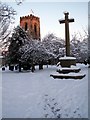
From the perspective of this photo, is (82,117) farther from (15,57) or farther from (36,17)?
(36,17)

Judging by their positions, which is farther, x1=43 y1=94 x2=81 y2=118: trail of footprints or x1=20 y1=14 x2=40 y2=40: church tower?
x1=20 y1=14 x2=40 y2=40: church tower

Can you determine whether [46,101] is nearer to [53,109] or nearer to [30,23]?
[53,109]

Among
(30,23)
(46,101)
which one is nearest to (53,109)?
(46,101)

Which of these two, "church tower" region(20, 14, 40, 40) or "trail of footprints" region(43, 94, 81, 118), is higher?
"church tower" region(20, 14, 40, 40)

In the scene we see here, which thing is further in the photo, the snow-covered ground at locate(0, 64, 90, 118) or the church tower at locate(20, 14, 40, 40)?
the church tower at locate(20, 14, 40, 40)

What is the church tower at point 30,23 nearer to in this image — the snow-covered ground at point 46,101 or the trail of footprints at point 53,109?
the snow-covered ground at point 46,101

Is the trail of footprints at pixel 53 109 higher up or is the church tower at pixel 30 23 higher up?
the church tower at pixel 30 23

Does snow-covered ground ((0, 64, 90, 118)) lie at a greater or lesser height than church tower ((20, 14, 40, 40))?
lesser

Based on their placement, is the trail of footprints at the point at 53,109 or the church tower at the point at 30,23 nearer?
the trail of footprints at the point at 53,109

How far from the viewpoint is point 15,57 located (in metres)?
29.6

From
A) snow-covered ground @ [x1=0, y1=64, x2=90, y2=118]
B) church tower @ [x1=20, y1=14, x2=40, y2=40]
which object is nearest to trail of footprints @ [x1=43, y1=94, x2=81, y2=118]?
snow-covered ground @ [x1=0, y1=64, x2=90, y2=118]

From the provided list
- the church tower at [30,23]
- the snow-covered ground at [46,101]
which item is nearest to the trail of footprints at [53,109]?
the snow-covered ground at [46,101]

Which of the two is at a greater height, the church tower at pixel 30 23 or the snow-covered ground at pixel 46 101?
the church tower at pixel 30 23

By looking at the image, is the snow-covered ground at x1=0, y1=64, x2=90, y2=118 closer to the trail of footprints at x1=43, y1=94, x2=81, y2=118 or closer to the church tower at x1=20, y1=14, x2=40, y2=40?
the trail of footprints at x1=43, y1=94, x2=81, y2=118
